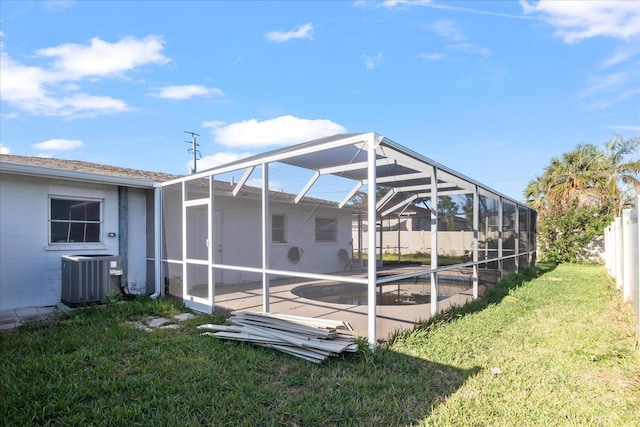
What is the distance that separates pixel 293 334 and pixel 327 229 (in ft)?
5.93

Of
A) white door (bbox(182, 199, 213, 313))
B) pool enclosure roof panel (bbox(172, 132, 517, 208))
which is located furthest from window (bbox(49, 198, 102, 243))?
pool enclosure roof panel (bbox(172, 132, 517, 208))

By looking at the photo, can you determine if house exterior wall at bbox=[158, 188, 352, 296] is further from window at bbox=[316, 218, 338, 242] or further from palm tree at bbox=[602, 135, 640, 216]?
palm tree at bbox=[602, 135, 640, 216]

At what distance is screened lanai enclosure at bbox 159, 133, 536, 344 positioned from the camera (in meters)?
4.58

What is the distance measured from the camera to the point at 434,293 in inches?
217

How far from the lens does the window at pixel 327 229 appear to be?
5.45 metres

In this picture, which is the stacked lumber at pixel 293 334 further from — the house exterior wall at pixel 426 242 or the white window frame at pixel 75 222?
the white window frame at pixel 75 222

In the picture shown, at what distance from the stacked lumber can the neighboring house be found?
0.80 metres

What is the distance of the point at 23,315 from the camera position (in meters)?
5.86

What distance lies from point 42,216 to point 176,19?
534cm

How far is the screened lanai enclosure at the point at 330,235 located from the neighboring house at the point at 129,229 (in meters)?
0.03

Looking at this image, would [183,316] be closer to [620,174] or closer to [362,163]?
[362,163]

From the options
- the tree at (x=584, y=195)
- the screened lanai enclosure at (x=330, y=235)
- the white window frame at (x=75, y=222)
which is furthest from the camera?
the tree at (x=584, y=195)

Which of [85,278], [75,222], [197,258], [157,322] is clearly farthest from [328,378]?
[75,222]

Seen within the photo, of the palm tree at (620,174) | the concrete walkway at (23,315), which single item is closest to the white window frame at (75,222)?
the concrete walkway at (23,315)
